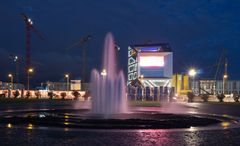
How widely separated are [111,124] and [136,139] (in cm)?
465

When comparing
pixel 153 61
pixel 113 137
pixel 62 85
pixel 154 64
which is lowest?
pixel 113 137

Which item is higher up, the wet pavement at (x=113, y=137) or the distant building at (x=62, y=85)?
the distant building at (x=62, y=85)

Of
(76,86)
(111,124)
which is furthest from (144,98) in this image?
(76,86)

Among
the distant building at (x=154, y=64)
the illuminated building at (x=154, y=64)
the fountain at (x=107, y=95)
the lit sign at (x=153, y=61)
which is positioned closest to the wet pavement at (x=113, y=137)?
the fountain at (x=107, y=95)

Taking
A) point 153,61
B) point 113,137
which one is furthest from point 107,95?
point 153,61

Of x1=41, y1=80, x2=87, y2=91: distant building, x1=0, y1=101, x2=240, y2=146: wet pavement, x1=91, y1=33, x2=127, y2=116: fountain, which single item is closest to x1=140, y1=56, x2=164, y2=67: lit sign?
x1=41, y1=80, x2=87, y2=91: distant building

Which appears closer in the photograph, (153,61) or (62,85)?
(153,61)

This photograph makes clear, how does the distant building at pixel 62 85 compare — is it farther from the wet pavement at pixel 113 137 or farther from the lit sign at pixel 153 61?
the wet pavement at pixel 113 137

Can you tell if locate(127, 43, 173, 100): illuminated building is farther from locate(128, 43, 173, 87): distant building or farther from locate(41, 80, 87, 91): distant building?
locate(41, 80, 87, 91): distant building

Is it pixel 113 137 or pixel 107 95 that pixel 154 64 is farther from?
pixel 113 137

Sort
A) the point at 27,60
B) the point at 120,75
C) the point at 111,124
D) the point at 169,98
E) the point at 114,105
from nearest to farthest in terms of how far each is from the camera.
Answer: the point at 111,124, the point at 114,105, the point at 120,75, the point at 169,98, the point at 27,60

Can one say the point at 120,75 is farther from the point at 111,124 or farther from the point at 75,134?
the point at 75,134

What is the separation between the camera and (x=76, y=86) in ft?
444

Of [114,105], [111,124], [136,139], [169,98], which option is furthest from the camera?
[169,98]
